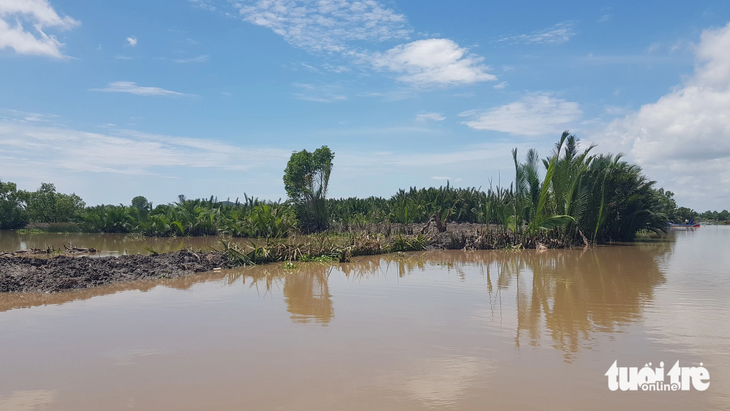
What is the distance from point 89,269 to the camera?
9.77m

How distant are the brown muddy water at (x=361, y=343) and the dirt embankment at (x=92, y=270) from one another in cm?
52

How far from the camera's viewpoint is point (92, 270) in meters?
9.67

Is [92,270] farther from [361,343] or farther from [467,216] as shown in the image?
[467,216]

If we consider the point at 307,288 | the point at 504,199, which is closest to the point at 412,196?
the point at 504,199

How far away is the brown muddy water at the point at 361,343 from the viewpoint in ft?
12.4

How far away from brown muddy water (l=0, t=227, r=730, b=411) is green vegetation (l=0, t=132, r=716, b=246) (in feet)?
16.6

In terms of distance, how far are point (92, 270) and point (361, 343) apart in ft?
23.8

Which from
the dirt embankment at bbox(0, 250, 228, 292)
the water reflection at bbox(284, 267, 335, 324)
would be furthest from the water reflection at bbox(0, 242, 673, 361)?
the dirt embankment at bbox(0, 250, 228, 292)

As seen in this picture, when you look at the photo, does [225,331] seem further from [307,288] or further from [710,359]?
[710,359]

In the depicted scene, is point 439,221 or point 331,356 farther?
point 439,221

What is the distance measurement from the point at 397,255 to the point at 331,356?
33.0 ft

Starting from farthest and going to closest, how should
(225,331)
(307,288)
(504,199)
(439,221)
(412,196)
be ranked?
1. (412,196)
2. (439,221)
3. (504,199)
4. (307,288)
5. (225,331)

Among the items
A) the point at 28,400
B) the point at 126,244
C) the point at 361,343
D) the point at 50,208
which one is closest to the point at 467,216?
the point at 126,244

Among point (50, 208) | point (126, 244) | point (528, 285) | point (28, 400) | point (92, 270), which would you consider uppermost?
point (50, 208)
